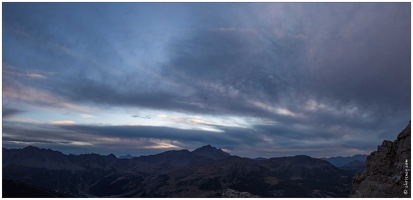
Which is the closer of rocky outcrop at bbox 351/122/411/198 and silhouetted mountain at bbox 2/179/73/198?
rocky outcrop at bbox 351/122/411/198

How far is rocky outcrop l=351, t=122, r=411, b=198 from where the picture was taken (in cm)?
3066

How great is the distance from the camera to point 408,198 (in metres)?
27.8

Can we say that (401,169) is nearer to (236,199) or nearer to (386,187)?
(386,187)

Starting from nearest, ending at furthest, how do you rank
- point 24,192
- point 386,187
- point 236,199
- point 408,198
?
point 408,198
point 386,187
point 236,199
point 24,192

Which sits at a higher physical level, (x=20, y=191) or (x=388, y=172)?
(x=388, y=172)

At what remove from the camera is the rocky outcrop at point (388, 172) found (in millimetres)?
30656

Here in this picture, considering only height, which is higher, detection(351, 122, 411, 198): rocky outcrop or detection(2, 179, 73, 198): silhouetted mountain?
detection(351, 122, 411, 198): rocky outcrop

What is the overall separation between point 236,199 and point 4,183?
21144 centimetres

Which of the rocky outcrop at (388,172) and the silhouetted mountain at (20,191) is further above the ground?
the rocky outcrop at (388,172)

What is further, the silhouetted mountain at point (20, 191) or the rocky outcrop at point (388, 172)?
the silhouetted mountain at point (20, 191)

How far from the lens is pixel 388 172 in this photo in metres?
34.8

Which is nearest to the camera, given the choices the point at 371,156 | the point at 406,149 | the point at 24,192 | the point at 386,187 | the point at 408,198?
the point at 408,198

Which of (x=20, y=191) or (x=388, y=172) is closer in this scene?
(x=388, y=172)

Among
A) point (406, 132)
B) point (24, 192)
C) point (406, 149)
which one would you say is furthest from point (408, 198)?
point (24, 192)
